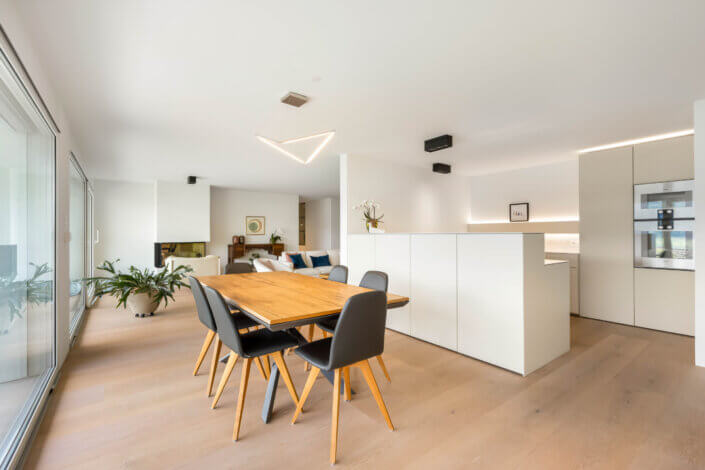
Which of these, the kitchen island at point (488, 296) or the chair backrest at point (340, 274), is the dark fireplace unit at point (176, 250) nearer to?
the chair backrest at point (340, 274)

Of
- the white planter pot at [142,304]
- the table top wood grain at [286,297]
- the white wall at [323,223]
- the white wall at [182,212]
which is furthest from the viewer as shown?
the white wall at [323,223]

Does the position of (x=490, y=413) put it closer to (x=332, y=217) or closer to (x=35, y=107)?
(x=35, y=107)

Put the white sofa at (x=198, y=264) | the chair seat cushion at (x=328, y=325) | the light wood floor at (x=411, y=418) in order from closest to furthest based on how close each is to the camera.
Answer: the light wood floor at (x=411, y=418) < the chair seat cushion at (x=328, y=325) < the white sofa at (x=198, y=264)

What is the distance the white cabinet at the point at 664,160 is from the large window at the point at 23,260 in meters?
5.68

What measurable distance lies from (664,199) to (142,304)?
261 inches

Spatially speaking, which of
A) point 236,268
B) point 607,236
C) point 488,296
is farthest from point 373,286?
point 607,236

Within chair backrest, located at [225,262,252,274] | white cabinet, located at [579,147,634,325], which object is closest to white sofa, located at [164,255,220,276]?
chair backrest, located at [225,262,252,274]

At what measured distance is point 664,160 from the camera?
12.1 ft

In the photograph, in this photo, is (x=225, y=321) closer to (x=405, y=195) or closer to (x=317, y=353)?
(x=317, y=353)

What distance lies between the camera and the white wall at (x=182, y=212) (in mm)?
7227

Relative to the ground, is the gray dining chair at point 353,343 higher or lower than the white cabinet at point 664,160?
lower

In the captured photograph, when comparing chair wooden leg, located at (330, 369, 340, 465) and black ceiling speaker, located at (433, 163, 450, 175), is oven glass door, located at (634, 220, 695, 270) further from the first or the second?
chair wooden leg, located at (330, 369, 340, 465)

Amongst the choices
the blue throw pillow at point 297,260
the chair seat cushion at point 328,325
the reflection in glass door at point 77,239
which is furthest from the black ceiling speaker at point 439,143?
the reflection in glass door at point 77,239

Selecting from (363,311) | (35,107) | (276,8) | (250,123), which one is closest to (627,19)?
(276,8)
